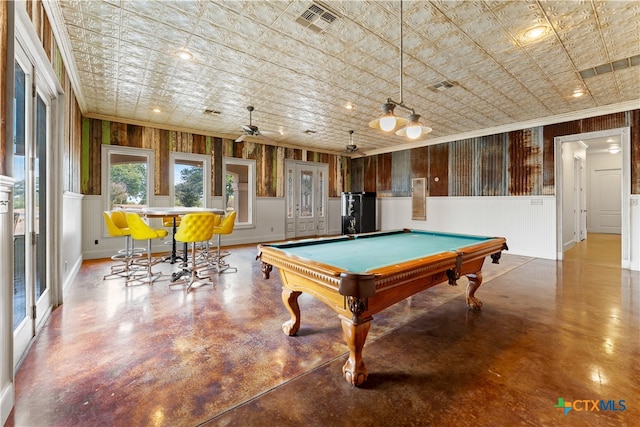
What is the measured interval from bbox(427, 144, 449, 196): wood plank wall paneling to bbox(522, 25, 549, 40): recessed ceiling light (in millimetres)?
4472

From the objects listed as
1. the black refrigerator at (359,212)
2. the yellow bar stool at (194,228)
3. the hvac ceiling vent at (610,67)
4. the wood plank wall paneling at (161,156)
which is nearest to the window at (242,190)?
the wood plank wall paneling at (161,156)

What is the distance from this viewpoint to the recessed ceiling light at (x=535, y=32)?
2823 mm

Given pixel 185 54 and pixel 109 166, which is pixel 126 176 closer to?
pixel 109 166

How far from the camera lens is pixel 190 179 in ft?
22.3

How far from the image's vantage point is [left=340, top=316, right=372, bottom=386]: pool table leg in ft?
5.67

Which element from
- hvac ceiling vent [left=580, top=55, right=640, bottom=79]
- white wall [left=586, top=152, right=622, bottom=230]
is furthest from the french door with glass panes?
white wall [left=586, top=152, right=622, bottom=230]

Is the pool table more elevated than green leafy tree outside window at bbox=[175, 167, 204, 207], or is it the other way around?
green leafy tree outside window at bbox=[175, 167, 204, 207]

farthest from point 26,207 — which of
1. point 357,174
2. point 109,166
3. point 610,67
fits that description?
point 357,174

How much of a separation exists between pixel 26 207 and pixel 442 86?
4995 millimetres

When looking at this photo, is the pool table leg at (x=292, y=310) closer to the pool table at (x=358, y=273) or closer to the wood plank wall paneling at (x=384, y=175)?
the pool table at (x=358, y=273)

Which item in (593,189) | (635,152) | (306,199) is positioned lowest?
(306,199)

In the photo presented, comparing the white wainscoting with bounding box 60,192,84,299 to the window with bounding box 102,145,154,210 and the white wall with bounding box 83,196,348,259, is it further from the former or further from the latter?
the window with bounding box 102,145,154,210

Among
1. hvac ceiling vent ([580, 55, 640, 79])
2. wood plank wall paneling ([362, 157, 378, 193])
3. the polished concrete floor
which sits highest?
hvac ceiling vent ([580, 55, 640, 79])

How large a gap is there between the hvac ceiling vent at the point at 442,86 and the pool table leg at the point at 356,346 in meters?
3.76
